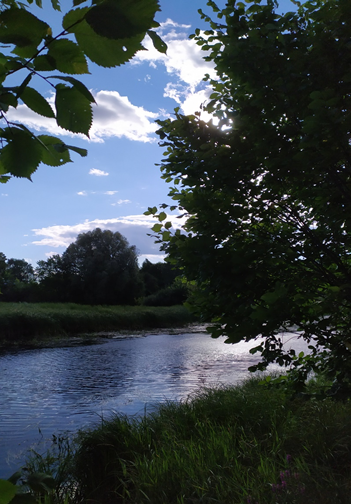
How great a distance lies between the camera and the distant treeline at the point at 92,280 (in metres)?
32.9

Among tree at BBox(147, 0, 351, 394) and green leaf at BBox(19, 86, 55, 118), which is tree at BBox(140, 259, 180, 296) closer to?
tree at BBox(147, 0, 351, 394)

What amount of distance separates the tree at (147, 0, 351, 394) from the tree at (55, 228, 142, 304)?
30.1m

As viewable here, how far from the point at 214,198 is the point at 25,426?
517cm

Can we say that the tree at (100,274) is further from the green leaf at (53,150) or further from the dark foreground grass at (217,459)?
the green leaf at (53,150)

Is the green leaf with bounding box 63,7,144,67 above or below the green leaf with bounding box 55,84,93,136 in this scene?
above

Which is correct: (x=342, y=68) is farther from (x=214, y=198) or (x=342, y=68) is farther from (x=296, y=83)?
(x=214, y=198)

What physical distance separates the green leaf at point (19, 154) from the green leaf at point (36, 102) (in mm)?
44

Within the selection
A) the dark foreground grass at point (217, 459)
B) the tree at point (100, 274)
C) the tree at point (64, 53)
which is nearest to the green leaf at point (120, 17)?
the tree at point (64, 53)

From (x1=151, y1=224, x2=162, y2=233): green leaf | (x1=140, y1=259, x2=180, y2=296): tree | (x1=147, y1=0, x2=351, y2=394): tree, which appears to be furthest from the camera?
(x1=140, y1=259, x2=180, y2=296): tree

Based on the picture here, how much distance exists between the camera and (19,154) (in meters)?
0.65

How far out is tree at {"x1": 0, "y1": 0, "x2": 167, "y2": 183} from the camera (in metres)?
0.55

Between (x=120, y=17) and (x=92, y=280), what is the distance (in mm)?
33637

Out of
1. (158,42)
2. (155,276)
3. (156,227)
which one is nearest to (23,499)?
(158,42)

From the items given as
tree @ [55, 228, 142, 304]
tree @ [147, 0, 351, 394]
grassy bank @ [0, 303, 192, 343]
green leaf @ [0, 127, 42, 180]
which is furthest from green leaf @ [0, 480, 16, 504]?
tree @ [55, 228, 142, 304]
